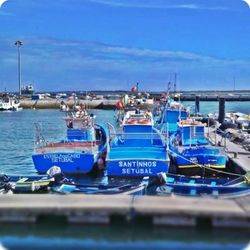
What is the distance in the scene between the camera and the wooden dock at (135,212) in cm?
755

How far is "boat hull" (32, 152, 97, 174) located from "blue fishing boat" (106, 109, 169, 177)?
0.74 m

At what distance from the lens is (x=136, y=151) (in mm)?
13555

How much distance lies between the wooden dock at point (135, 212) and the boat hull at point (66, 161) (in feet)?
18.2

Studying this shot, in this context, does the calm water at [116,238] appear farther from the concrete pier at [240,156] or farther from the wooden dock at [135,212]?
the concrete pier at [240,156]

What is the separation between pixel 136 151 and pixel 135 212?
594cm

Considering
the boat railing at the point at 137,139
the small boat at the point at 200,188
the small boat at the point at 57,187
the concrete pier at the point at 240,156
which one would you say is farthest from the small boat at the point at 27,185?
the concrete pier at the point at 240,156

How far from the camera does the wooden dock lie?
7551 millimetres

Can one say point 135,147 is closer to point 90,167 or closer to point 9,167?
point 90,167

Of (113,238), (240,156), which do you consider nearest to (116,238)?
(113,238)

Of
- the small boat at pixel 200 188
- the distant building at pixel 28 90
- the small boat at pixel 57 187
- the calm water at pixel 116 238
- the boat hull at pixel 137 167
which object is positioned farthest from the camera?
the distant building at pixel 28 90

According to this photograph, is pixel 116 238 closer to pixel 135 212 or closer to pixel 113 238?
pixel 113 238

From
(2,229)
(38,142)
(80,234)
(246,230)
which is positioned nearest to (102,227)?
(80,234)

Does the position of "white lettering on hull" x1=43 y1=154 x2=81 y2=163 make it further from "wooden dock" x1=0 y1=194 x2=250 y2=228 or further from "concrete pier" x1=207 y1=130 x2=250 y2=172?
"wooden dock" x1=0 y1=194 x2=250 y2=228

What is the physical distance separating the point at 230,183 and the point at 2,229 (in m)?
5.37
